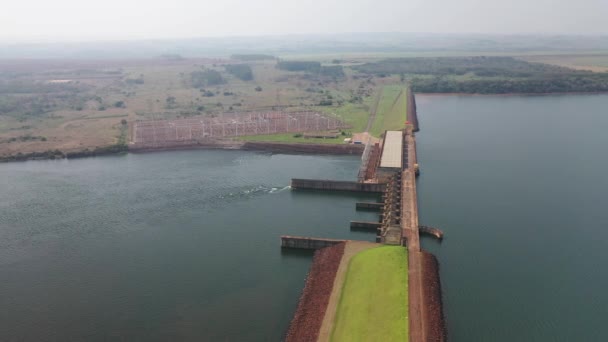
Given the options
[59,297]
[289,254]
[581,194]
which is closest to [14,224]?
[59,297]

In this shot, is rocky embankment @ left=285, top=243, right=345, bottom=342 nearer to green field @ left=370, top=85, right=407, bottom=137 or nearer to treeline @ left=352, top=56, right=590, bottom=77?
green field @ left=370, top=85, right=407, bottom=137

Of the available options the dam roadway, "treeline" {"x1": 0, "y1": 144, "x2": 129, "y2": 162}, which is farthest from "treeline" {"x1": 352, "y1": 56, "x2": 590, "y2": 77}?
"treeline" {"x1": 0, "y1": 144, "x2": 129, "y2": 162}

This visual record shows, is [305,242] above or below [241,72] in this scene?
below

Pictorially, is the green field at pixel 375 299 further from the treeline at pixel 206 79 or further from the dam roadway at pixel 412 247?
the treeline at pixel 206 79

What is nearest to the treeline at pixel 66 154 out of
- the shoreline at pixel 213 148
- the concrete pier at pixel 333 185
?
the shoreline at pixel 213 148

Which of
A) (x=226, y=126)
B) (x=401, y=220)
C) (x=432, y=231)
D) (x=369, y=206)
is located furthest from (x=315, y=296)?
(x=226, y=126)

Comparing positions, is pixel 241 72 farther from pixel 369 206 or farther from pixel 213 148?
pixel 369 206

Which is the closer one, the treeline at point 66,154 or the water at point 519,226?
the water at point 519,226
